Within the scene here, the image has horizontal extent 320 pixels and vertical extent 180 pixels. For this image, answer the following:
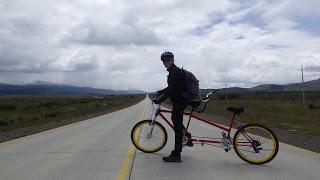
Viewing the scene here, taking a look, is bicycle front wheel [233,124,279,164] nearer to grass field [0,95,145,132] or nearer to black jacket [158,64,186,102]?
black jacket [158,64,186,102]

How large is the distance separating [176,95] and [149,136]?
1342 mm

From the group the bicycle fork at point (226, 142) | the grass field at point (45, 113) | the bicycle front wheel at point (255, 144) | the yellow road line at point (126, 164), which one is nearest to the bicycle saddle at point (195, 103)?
the bicycle fork at point (226, 142)

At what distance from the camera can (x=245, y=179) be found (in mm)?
7387

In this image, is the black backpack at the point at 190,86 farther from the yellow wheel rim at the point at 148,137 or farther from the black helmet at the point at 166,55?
the yellow wheel rim at the point at 148,137

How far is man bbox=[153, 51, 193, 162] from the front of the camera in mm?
9008

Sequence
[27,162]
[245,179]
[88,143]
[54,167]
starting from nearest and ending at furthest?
[245,179] < [54,167] < [27,162] < [88,143]

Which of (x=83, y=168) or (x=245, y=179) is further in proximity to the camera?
(x=83, y=168)

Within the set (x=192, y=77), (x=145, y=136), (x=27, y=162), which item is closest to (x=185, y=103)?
(x=192, y=77)

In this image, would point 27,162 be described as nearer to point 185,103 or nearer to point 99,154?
point 99,154

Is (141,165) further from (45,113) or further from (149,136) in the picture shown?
(45,113)

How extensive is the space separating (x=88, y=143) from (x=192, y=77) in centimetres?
503

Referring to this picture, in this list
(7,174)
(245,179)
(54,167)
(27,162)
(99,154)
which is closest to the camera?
(245,179)

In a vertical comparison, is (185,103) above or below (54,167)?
above

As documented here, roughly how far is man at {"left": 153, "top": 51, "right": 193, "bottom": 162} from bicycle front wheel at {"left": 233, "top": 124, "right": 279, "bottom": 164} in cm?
106
